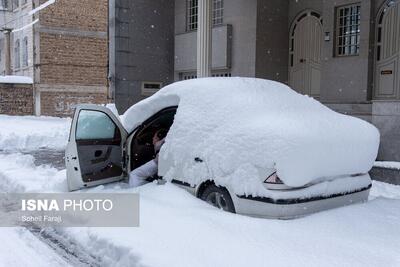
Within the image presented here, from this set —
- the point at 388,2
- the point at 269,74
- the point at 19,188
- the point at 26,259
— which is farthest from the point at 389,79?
the point at 26,259

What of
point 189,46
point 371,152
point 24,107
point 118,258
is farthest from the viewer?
point 24,107

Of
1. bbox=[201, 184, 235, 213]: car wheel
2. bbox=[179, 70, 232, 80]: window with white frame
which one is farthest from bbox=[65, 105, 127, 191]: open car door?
bbox=[179, 70, 232, 80]: window with white frame

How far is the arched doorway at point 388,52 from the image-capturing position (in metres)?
11.5

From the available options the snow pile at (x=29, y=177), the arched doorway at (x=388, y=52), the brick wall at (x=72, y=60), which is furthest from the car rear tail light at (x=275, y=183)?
the brick wall at (x=72, y=60)

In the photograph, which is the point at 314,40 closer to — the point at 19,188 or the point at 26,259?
the point at 19,188

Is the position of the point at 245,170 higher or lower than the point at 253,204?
higher

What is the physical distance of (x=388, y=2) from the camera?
11.7 m

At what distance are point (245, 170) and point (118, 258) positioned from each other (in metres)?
1.63

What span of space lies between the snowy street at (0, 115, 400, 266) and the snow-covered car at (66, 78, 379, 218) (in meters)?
0.21

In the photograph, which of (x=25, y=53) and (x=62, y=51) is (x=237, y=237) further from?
(x=25, y=53)

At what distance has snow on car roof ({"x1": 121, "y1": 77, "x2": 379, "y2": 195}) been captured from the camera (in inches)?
199

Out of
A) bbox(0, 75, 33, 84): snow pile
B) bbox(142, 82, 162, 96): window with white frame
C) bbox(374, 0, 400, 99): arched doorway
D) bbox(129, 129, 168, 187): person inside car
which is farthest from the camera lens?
bbox(0, 75, 33, 84): snow pile

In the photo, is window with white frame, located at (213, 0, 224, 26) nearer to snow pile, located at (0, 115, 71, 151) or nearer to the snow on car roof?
snow pile, located at (0, 115, 71, 151)

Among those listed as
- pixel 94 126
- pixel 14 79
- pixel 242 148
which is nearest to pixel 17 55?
pixel 14 79
